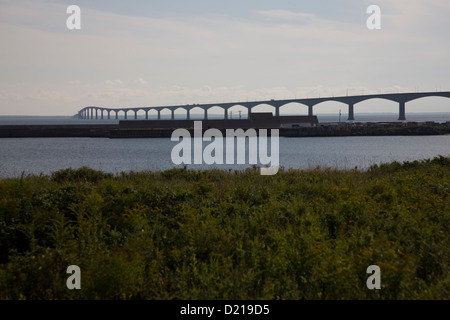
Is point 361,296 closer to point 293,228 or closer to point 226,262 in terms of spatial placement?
point 226,262

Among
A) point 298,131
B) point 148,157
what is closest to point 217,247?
point 148,157

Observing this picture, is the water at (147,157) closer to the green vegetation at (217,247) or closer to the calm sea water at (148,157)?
the calm sea water at (148,157)

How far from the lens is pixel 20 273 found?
239 inches

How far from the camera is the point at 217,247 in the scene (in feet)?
22.6

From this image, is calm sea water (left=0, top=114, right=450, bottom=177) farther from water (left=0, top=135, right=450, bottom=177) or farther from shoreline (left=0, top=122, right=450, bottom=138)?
shoreline (left=0, top=122, right=450, bottom=138)

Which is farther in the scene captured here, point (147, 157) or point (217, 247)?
point (147, 157)

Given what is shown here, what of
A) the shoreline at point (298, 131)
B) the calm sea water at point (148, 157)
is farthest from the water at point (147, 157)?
the shoreline at point (298, 131)

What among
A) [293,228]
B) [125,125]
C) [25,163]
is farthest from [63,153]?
[293,228]

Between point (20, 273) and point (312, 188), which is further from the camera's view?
point (312, 188)

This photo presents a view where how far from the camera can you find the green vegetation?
5711 millimetres

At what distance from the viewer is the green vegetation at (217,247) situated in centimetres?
571

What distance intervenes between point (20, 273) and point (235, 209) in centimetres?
453

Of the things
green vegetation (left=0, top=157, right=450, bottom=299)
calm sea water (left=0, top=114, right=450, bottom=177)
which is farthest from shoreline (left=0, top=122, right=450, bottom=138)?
green vegetation (left=0, top=157, right=450, bottom=299)

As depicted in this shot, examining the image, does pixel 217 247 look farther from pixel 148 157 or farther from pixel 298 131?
pixel 298 131
